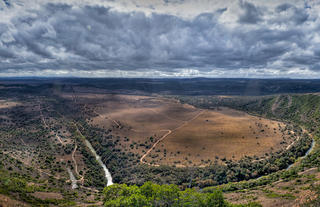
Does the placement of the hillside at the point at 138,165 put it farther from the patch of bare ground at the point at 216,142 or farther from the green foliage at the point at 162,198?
the patch of bare ground at the point at 216,142

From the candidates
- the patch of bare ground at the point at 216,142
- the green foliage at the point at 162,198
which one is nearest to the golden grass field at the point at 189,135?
the patch of bare ground at the point at 216,142

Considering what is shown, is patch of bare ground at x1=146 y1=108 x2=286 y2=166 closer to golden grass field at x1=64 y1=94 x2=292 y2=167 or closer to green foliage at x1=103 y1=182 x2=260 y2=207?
golden grass field at x1=64 y1=94 x2=292 y2=167

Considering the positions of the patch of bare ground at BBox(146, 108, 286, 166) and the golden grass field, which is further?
the golden grass field

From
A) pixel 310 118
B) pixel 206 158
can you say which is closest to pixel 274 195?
pixel 206 158

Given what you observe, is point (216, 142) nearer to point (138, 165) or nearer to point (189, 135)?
point (189, 135)

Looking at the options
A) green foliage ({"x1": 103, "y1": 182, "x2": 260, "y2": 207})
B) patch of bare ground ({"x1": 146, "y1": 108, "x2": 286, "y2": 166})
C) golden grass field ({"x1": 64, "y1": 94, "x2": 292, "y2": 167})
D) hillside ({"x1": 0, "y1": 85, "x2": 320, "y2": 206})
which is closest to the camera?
green foliage ({"x1": 103, "y1": 182, "x2": 260, "y2": 207})

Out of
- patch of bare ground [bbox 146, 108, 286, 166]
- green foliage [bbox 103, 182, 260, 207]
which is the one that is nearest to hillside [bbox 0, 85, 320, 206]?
green foliage [bbox 103, 182, 260, 207]

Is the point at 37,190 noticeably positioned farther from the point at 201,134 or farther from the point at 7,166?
the point at 201,134

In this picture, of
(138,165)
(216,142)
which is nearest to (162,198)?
(138,165)

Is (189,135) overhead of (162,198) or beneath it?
beneath
